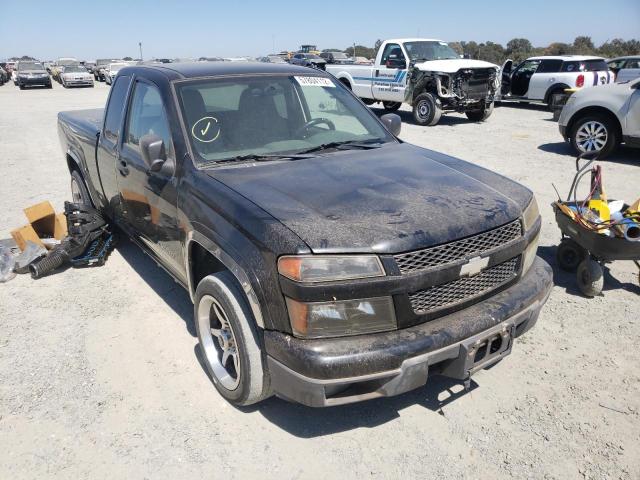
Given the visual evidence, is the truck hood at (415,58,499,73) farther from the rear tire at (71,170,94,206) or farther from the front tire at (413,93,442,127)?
the rear tire at (71,170,94,206)

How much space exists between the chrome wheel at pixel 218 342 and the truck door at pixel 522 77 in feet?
50.9

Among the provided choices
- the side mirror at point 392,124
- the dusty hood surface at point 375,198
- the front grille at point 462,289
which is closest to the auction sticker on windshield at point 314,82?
the side mirror at point 392,124

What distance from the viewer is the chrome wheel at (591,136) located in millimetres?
8492

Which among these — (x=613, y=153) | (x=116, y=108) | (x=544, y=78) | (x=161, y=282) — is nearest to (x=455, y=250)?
(x=161, y=282)

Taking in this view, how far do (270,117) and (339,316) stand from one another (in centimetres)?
179

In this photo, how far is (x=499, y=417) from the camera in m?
2.76

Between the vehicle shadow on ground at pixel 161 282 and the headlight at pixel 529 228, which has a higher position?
the headlight at pixel 529 228

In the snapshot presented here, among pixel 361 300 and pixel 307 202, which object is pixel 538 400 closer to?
pixel 361 300

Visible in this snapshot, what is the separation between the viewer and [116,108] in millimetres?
4195

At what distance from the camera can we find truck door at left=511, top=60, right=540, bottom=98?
15.7m

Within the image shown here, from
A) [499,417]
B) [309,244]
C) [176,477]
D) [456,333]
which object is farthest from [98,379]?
[499,417]

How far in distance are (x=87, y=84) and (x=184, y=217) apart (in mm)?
32428

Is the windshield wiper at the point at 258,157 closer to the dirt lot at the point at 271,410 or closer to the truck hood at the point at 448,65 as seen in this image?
the dirt lot at the point at 271,410

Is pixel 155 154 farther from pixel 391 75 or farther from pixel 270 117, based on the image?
pixel 391 75
